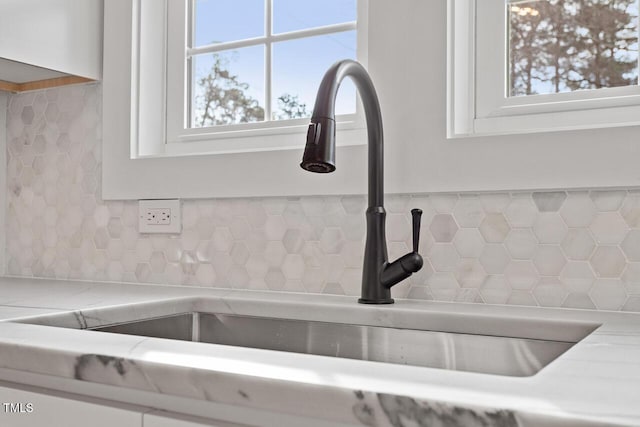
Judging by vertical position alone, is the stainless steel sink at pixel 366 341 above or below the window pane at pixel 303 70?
below

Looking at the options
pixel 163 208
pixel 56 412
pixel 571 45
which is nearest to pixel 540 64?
pixel 571 45

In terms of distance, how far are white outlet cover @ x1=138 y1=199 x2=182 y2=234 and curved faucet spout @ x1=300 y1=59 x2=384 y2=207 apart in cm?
58

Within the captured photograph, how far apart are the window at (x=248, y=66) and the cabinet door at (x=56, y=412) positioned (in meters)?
0.91

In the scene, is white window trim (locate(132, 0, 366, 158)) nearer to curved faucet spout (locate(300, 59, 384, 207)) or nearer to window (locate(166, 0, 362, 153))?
window (locate(166, 0, 362, 153))

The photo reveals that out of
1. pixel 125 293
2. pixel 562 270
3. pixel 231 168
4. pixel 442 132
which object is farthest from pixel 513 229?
pixel 125 293

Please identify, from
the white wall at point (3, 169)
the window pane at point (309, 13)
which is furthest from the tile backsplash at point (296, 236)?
the window pane at point (309, 13)

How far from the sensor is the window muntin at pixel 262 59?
163 centimetres

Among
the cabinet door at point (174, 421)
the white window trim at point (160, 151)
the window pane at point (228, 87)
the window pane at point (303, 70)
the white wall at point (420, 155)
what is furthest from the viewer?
the window pane at point (228, 87)

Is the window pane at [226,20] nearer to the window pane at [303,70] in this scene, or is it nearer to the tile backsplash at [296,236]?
the window pane at [303,70]

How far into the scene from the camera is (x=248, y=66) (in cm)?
176

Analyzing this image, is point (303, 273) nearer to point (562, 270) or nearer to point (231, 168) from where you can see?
point (231, 168)

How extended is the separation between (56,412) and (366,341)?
552 mm

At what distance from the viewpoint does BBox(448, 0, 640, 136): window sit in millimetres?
1297

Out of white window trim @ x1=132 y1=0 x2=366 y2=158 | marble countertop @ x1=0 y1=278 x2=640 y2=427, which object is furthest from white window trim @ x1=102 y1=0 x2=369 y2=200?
marble countertop @ x1=0 y1=278 x2=640 y2=427
